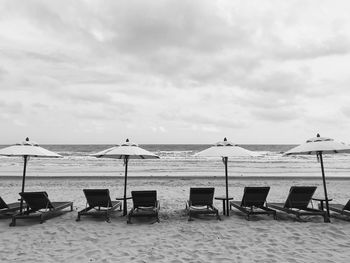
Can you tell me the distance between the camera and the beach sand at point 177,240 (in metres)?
4.58

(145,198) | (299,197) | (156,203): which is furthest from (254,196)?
(145,198)

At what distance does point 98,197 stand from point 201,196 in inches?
107

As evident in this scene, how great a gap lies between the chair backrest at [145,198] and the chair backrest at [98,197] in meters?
0.68

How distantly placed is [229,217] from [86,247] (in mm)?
3705

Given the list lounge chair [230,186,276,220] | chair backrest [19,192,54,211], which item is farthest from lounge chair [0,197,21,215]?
lounge chair [230,186,276,220]

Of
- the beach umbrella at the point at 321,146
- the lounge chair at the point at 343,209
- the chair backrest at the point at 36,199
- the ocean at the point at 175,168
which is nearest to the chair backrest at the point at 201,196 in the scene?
the beach umbrella at the point at 321,146

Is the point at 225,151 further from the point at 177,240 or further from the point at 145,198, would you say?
the point at 177,240

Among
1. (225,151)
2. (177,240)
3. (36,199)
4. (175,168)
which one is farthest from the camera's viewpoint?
(175,168)

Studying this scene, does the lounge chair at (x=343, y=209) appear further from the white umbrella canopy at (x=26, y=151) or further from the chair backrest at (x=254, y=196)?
the white umbrella canopy at (x=26, y=151)

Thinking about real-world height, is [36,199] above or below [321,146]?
below

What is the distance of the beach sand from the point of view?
15.0 ft

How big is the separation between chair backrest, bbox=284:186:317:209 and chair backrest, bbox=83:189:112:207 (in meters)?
4.69

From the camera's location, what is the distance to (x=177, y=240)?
541cm

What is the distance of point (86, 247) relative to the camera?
5.03 m
